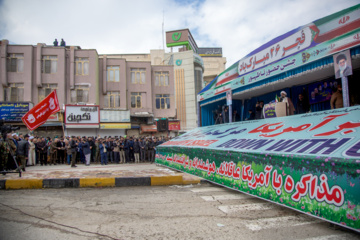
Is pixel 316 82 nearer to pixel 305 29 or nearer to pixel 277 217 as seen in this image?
pixel 305 29

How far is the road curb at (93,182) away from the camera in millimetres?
7005

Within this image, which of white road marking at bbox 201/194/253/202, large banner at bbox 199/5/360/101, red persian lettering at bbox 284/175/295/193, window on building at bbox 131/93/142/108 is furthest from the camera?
window on building at bbox 131/93/142/108

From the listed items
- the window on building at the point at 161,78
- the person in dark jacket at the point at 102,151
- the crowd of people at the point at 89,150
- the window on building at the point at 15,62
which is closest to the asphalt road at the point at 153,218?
the person in dark jacket at the point at 102,151

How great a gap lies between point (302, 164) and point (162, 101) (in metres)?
27.5

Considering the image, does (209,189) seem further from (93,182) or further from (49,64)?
(49,64)

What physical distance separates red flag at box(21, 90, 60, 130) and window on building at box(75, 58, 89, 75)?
16.9 metres

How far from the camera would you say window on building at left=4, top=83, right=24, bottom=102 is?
2503 cm

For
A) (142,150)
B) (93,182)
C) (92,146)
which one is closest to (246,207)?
(93,182)

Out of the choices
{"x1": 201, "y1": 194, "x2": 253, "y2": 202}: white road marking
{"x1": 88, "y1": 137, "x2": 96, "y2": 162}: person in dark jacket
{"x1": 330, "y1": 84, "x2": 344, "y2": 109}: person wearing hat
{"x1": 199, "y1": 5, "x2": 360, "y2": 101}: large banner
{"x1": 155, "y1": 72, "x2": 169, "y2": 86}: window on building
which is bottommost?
{"x1": 201, "y1": 194, "x2": 253, "y2": 202}: white road marking

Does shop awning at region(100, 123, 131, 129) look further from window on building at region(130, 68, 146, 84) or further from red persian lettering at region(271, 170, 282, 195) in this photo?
red persian lettering at region(271, 170, 282, 195)

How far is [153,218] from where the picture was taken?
163 inches

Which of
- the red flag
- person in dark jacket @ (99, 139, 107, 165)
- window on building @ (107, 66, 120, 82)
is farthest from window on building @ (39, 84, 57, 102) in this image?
the red flag

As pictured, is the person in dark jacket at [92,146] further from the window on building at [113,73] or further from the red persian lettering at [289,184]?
the window on building at [113,73]

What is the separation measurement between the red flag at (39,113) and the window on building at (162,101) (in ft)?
65.3
